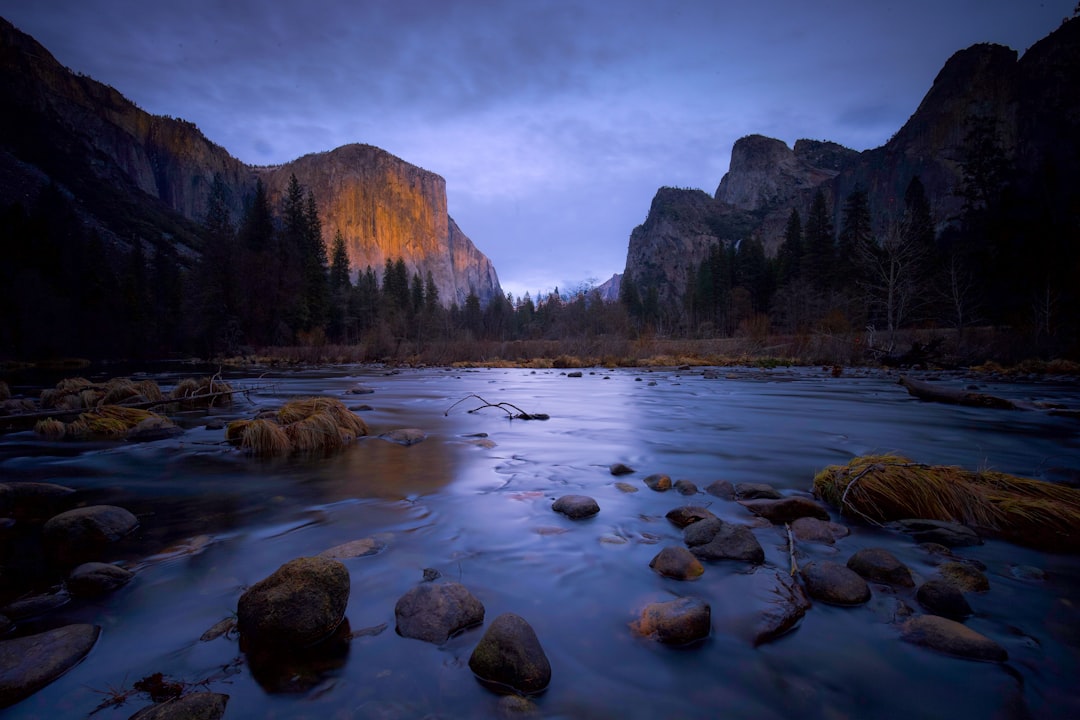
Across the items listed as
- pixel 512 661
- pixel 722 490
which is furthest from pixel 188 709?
pixel 722 490

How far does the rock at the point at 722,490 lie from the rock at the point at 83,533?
5.08 meters

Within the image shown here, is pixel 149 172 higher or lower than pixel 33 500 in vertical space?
higher

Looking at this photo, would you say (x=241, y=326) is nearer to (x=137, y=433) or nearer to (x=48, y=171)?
(x=137, y=433)

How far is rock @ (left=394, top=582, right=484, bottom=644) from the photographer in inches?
87.1

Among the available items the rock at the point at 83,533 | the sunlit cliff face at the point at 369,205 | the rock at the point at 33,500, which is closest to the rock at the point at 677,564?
the rock at the point at 83,533

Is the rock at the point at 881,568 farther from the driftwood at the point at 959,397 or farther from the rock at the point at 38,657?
the driftwood at the point at 959,397

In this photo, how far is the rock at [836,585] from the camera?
97.1 inches

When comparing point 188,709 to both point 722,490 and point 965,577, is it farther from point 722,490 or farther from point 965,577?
point 722,490

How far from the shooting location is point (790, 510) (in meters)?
3.81

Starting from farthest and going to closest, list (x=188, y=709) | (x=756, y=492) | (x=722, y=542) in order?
(x=756, y=492)
(x=722, y=542)
(x=188, y=709)

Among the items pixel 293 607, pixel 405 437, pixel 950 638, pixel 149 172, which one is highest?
pixel 149 172

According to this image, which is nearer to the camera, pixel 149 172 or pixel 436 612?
pixel 436 612


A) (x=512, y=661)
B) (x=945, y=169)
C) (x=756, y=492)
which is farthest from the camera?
(x=945, y=169)

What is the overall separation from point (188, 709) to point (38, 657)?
954 mm
